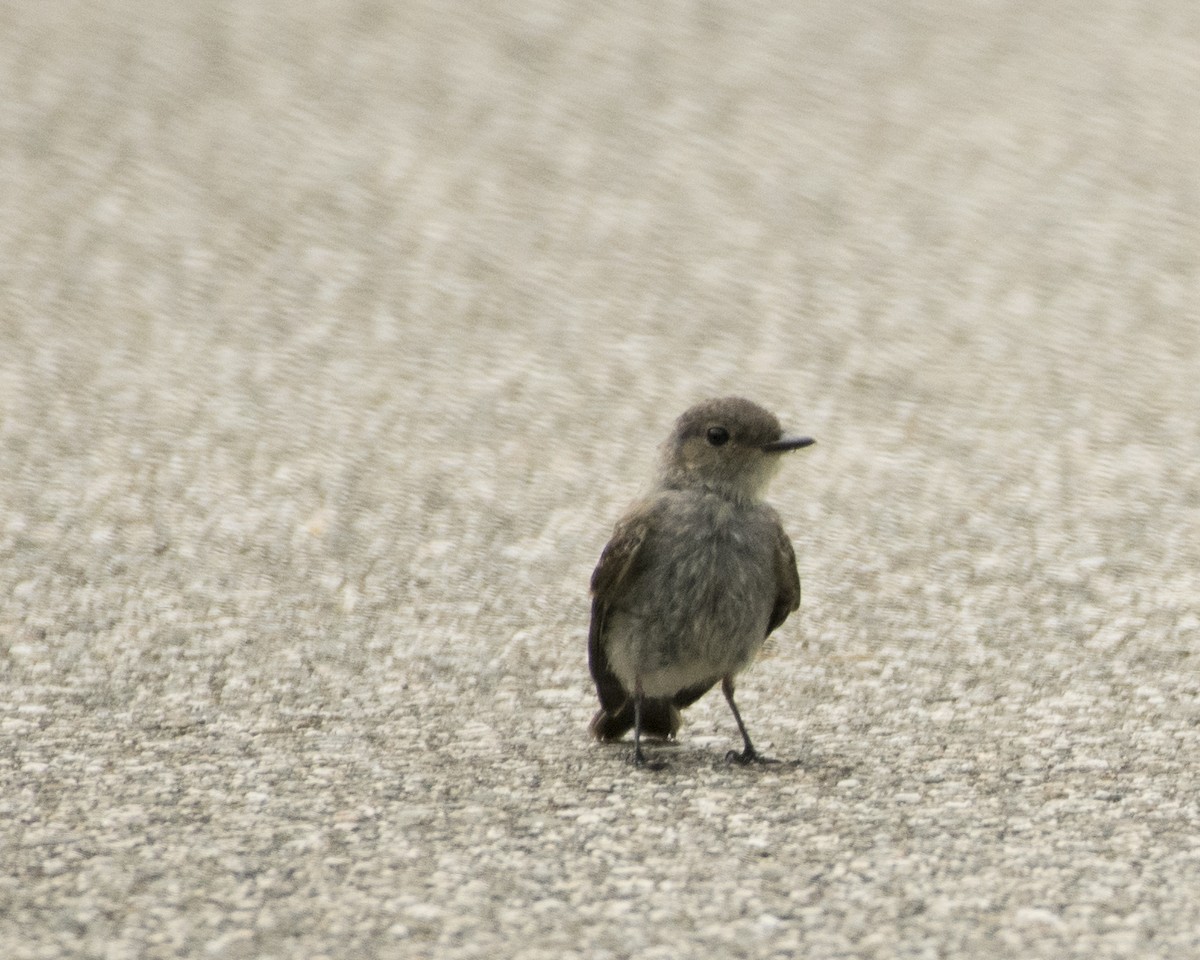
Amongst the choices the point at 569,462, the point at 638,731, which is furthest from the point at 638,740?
the point at 569,462

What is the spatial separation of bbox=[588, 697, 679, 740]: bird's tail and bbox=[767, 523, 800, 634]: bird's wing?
0.41 metres

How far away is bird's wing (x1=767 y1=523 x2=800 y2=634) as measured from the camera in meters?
5.45

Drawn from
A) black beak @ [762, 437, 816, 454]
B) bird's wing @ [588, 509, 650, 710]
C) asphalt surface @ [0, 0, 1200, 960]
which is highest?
black beak @ [762, 437, 816, 454]

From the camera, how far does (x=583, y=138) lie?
12398 millimetres

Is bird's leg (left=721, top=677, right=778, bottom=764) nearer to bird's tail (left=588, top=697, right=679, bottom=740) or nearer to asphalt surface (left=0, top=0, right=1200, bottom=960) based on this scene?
asphalt surface (left=0, top=0, right=1200, bottom=960)

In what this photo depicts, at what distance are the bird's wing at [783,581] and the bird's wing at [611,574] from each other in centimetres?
39

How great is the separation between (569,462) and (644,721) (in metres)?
3.19

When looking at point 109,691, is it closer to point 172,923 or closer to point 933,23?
point 172,923

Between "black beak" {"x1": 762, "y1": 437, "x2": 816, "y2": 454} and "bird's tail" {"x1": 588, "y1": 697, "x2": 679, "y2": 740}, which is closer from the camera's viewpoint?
"black beak" {"x1": 762, "y1": 437, "x2": 816, "y2": 454}

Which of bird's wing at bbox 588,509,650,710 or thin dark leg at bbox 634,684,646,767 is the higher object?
bird's wing at bbox 588,509,650,710

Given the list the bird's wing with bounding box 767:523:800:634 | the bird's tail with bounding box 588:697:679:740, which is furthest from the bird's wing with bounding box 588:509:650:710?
the bird's wing with bounding box 767:523:800:634

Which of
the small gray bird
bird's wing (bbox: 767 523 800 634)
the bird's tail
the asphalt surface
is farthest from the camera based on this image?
the bird's tail

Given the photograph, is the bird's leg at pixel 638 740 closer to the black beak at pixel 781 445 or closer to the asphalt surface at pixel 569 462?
the asphalt surface at pixel 569 462

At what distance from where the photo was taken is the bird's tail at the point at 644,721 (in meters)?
5.68
